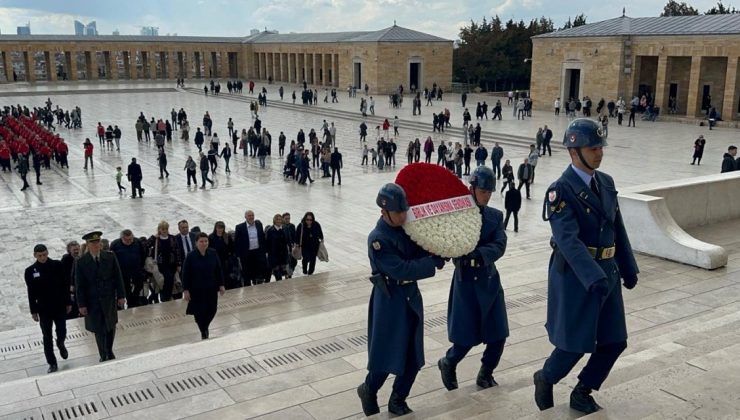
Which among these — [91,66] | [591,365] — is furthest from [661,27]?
[91,66]

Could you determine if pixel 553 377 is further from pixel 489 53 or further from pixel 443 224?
pixel 489 53

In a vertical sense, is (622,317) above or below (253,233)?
above

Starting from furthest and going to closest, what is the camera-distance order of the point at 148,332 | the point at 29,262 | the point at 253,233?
the point at 29,262
the point at 253,233
the point at 148,332

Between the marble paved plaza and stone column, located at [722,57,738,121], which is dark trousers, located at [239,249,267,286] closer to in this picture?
the marble paved plaza

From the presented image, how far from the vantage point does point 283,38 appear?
66.0 m

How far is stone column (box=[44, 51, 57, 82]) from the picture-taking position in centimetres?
6147

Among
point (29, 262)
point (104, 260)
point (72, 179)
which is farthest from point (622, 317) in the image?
point (72, 179)

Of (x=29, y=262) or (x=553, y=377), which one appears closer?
(x=553, y=377)

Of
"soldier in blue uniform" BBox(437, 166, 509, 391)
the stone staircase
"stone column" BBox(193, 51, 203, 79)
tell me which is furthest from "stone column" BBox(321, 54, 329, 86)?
"soldier in blue uniform" BBox(437, 166, 509, 391)

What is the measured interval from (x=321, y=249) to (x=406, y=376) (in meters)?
5.92

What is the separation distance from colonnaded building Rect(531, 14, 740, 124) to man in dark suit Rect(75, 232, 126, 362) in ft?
99.1

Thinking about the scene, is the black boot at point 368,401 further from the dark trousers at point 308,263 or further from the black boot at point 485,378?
the dark trousers at point 308,263

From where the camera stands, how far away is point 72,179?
20.4m

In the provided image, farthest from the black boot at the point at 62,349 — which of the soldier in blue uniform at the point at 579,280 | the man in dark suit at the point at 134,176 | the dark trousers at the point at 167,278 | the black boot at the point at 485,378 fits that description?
the man in dark suit at the point at 134,176
